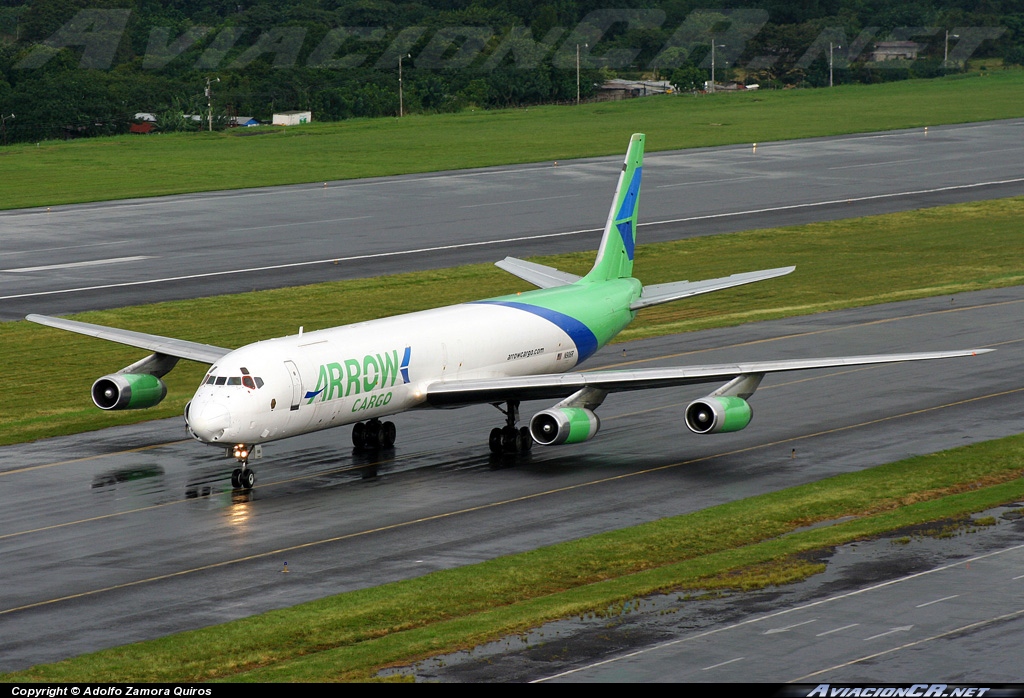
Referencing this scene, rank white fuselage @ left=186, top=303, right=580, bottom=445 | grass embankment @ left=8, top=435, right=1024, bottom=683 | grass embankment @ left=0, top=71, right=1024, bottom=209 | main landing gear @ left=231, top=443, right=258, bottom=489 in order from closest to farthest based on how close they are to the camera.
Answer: grass embankment @ left=8, top=435, right=1024, bottom=683, white fuselage @ left=186, top=303, right=580, bottom=445, main landing gear @ left=231, top=443, right=258, bottom=489, grass embankment @ left=0, top=71, right=1024, bottom=209

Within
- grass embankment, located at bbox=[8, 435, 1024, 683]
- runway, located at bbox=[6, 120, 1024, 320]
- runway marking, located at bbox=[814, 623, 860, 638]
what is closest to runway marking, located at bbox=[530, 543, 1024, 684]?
runway marking, located at bbox=[814, 623, 860, 638]

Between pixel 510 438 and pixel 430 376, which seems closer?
pixel 430 376

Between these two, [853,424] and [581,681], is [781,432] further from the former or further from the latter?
[581,681]

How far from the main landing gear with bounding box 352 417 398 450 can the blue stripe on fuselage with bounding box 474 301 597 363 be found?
234 inches

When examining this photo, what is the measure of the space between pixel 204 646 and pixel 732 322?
45.6m

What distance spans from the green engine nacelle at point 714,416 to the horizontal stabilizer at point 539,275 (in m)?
→ 14.7

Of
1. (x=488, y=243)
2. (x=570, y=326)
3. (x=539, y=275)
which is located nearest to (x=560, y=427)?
(x=570, y=326)

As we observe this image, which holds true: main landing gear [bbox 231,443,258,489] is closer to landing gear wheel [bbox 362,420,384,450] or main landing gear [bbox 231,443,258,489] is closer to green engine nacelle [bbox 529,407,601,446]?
landing gear wheel [bbox 362,420,384,450]

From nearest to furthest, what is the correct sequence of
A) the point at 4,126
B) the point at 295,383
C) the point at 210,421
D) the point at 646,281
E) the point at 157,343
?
the point at 210,421, the point at 295,383, the point at 157,343, the point at 646,281, the point at 4,126

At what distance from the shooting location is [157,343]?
52.6m

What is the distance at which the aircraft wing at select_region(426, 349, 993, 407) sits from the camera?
1809 inches

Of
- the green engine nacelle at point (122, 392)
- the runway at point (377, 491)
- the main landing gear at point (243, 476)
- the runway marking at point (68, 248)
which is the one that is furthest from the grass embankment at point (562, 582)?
the runway marking at point (68, 248)

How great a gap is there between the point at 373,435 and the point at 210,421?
875cm

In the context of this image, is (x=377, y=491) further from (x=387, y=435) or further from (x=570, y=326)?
(x=570, y=326)
